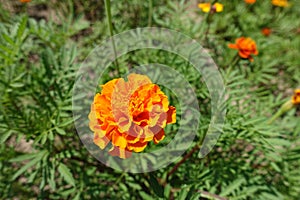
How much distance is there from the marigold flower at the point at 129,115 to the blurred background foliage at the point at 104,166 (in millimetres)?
285

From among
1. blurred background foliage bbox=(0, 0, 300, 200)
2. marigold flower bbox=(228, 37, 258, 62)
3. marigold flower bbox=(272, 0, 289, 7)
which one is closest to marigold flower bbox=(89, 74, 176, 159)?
blurred background foliage bbox=(0, 0, 300, 200)

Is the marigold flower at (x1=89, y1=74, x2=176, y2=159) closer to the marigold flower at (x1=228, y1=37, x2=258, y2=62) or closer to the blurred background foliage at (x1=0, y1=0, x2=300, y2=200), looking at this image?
the blurred background foliage at (x1=0, y1=0, x2=300, y2=200)

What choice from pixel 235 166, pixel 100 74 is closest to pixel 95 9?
pixel 100 74

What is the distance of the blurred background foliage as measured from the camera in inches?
48.6

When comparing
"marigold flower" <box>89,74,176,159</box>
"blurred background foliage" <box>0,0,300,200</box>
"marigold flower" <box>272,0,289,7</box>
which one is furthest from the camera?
"marigold flower" <box>272,0,289,7</box>

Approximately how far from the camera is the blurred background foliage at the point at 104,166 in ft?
4.05

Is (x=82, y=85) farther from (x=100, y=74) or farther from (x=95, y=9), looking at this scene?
(x=95, y=9)

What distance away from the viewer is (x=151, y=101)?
857 millimetres

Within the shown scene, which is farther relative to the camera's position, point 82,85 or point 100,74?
point 100,74

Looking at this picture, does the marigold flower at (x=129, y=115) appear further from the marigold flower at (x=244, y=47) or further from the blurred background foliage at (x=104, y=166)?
the marigold flower at (x=244, y=47)

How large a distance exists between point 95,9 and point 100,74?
1.15 metres

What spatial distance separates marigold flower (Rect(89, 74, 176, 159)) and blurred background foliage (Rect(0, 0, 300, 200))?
0.29 m

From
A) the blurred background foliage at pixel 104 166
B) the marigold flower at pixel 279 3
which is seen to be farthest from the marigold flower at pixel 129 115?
the marigold flower at pixel 279 3

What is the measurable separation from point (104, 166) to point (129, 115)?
0.80 meters
